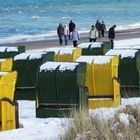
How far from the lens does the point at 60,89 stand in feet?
42.4

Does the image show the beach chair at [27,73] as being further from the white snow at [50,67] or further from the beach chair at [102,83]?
the white snow at [50,67]

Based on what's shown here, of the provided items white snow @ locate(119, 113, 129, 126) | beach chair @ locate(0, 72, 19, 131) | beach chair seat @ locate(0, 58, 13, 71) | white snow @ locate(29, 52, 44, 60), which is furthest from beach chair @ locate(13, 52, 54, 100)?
white snow @ locate(119, 113, 129, 126)

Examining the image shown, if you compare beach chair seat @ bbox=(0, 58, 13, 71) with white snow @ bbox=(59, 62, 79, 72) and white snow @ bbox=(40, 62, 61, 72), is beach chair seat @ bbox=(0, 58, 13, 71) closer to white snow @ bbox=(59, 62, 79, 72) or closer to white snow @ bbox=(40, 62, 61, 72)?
white snow @ bbox=(40, 62, 61, 72)

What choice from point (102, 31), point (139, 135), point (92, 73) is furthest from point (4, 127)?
point (102, 31)

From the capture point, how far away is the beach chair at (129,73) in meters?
15.7

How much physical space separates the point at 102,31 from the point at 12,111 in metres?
27.2

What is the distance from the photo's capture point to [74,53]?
1745 centimetres

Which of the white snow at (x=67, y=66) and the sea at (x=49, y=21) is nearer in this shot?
the white snow at (x=67, y=66)

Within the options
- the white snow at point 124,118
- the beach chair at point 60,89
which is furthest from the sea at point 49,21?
the white snow at point 124,118

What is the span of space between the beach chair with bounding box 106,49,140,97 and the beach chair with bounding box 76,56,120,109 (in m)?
1.45

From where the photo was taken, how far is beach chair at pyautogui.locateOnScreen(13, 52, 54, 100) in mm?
15859

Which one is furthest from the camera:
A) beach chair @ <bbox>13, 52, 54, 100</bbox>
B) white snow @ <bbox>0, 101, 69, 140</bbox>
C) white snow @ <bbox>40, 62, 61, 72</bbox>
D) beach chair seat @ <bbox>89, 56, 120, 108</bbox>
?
beach chair @ <bbox>13, 52, 54, 100</bbox>

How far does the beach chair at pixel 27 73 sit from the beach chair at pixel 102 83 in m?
1.97

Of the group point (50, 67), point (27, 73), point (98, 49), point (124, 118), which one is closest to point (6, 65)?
point (27, 73)
